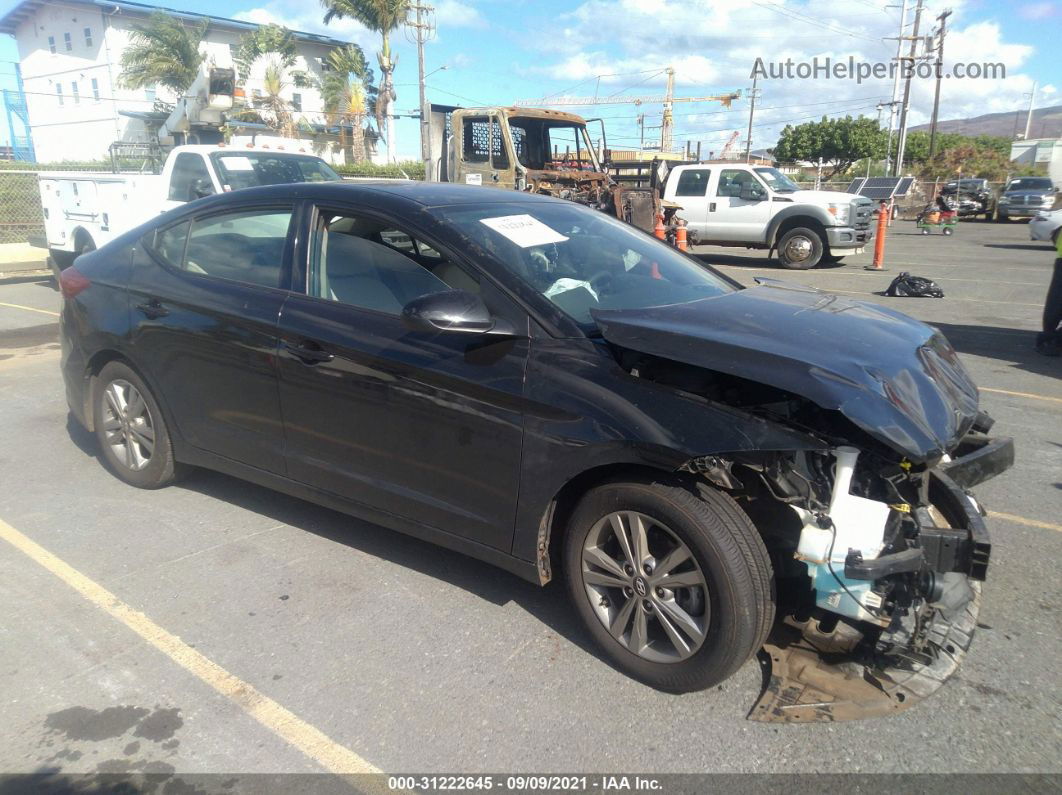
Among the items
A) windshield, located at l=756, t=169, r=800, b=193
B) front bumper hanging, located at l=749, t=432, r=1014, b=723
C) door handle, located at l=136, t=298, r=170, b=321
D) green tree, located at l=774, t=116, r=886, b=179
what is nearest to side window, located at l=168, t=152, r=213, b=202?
door handle, located at l=136, t=298, r=170, b=321

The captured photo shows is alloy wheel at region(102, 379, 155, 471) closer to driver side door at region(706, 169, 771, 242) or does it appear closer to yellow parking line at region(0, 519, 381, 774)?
yellow parking line at region(0, 519, 381, 774)

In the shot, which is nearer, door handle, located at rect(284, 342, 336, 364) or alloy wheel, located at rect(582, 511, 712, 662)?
alloy wheel, located at rect(582, 511, 712, 662)

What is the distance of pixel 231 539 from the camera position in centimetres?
411

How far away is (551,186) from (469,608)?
1159 cm

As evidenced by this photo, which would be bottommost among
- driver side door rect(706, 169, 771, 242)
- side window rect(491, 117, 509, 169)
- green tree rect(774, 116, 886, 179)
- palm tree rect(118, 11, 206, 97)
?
driver side door rect(706, 169, 771, 242)

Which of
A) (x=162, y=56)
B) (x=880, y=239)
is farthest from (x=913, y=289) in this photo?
(x=162, y=56)

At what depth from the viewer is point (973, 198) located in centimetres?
3441

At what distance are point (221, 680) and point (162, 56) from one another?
4143cm

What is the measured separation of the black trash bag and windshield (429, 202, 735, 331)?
30.2ft

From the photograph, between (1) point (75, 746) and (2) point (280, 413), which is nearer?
(1) point (75, 746)

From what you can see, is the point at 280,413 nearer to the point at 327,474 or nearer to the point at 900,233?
the point at 327,474

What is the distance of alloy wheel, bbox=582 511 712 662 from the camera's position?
2.81m

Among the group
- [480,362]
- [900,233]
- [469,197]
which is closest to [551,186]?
[469,197]

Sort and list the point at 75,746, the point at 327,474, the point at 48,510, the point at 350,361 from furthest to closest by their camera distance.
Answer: the point at 48,510 → the point at 327,474 → the point at 350,361 → the point at 75,746
